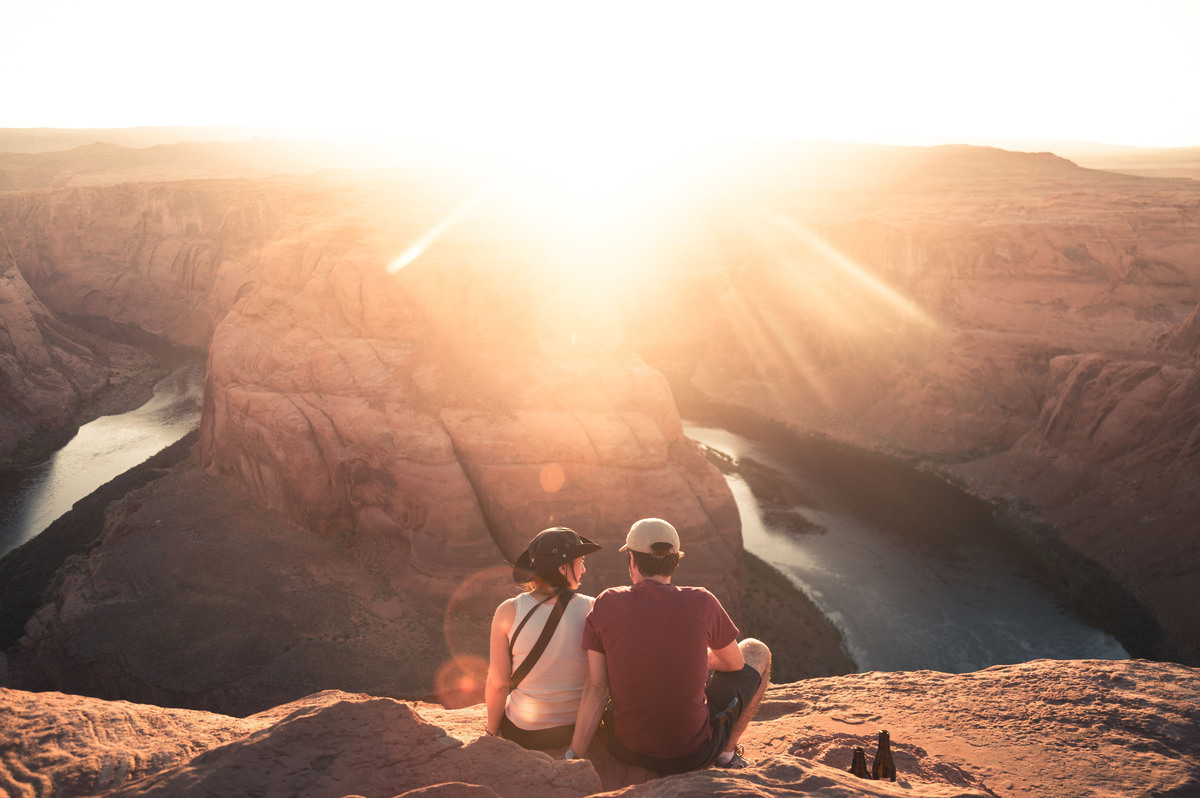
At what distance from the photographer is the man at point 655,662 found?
598 centimetres

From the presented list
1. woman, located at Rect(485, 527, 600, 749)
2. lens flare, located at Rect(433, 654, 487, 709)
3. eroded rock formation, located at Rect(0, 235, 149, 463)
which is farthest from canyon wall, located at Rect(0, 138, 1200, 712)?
eroded rock formation, located at Rect(0, 235, 149, 463)

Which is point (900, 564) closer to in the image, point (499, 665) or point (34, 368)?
point (499, 665)

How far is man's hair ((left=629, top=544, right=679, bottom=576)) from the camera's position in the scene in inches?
243

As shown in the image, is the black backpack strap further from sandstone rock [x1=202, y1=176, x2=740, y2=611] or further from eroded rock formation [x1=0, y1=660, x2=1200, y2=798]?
sandstone rock [x1=202, y1=176, x2=740, y2=611]

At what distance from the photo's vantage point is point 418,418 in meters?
27.3

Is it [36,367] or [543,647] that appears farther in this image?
[36,367]

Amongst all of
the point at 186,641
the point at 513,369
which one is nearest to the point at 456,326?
the point at 513,369

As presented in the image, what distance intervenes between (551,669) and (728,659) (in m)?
1.60

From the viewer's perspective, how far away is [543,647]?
6344 millimetres

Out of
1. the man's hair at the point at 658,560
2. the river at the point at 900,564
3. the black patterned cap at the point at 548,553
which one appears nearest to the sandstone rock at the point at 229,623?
the river at the point at 900,564

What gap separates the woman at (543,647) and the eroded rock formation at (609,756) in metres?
0.35

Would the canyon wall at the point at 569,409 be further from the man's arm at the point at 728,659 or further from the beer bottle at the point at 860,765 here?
the beer bottle at the point at 860,765

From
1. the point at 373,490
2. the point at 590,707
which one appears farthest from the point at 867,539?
the point at 590,707

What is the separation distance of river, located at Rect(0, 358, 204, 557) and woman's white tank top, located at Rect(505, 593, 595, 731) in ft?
122
